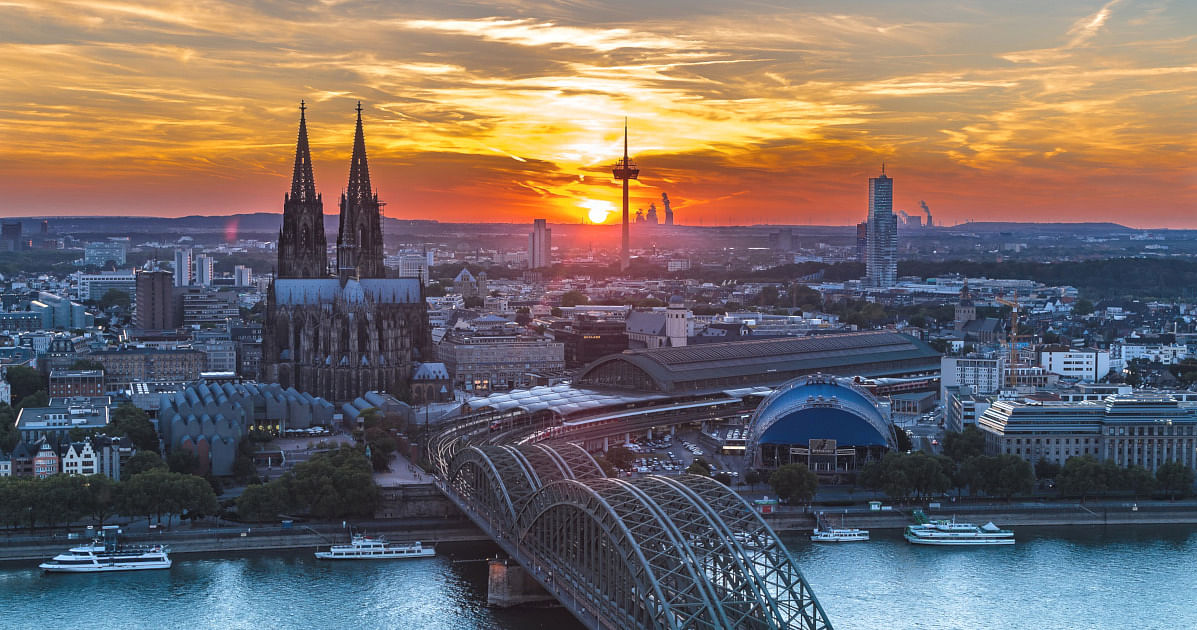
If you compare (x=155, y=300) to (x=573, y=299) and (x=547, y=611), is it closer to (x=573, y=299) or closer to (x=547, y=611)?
(x=573, y=299)

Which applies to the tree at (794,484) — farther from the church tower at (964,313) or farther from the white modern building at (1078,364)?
the church tower at (964,313)

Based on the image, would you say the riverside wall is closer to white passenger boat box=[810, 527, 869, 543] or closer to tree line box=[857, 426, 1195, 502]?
tree line box=[857, 426, 1195, 502]

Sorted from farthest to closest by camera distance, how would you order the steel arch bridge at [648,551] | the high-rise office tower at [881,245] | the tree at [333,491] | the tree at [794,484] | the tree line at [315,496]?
the high-rise office tower at [881,245], the tree at [794,484], the tree at [333,491], the tree line at [315,496], the steel arch bridge at [648,551]

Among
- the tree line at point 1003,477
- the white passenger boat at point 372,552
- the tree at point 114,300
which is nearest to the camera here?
the white passenger boat at point 372,552

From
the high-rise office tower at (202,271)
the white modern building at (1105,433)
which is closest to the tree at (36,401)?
the white modern building at (1105,433)

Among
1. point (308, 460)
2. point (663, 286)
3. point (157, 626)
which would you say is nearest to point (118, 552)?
point (157, 626)

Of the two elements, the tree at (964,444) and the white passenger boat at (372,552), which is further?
the tree at (964,444)
